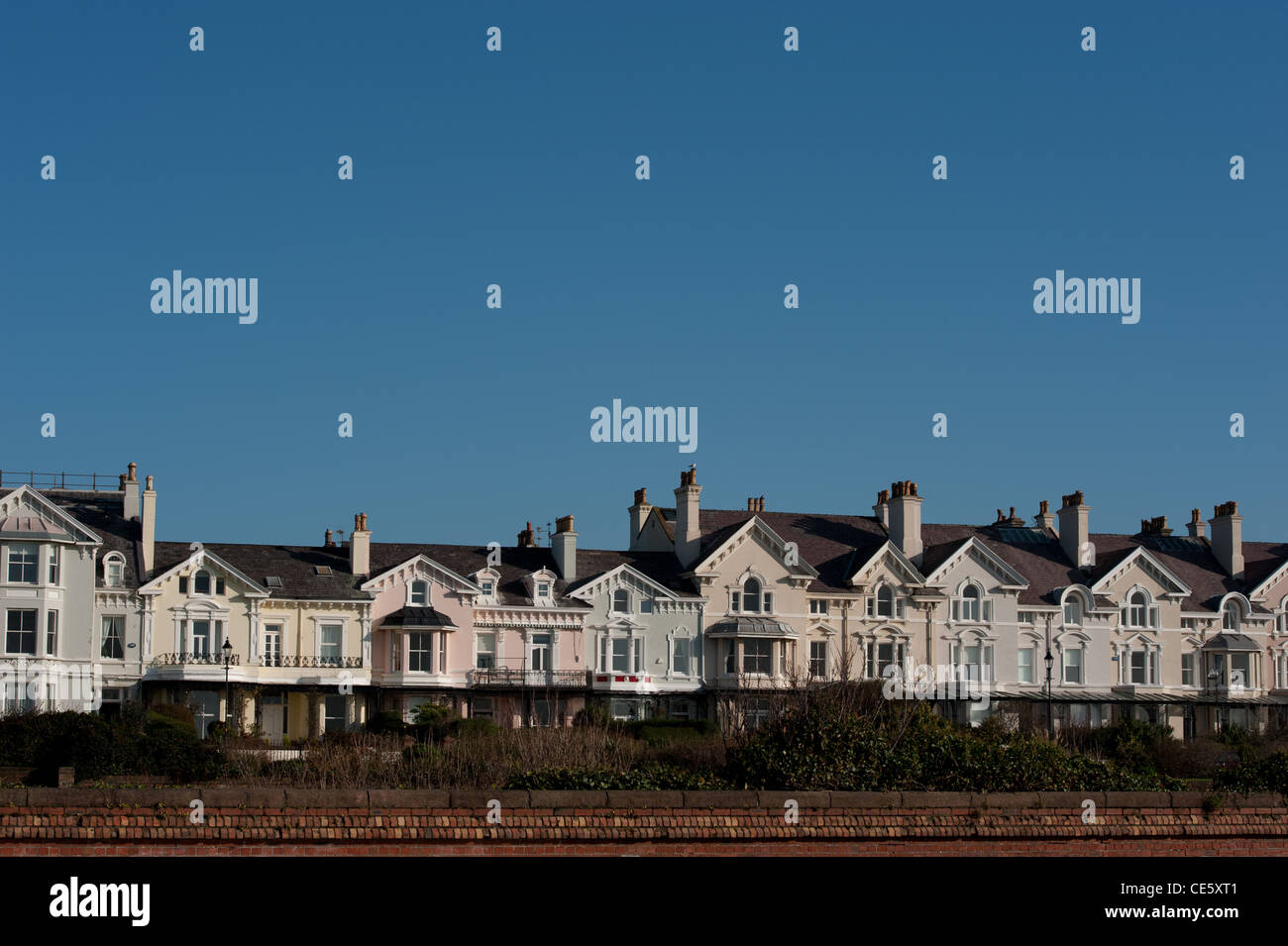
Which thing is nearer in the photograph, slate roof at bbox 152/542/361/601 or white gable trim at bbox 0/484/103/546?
white gable trim at bbox 0/484/103/546

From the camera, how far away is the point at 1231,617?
7631cm

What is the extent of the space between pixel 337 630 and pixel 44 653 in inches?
425

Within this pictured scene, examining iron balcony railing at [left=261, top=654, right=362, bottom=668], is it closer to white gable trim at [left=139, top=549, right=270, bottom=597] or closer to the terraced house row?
the terraced house row

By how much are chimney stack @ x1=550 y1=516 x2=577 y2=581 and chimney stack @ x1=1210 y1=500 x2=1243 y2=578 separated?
103ft

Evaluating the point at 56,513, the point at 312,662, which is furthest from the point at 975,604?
the point at 56,513

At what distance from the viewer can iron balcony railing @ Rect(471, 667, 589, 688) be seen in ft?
216

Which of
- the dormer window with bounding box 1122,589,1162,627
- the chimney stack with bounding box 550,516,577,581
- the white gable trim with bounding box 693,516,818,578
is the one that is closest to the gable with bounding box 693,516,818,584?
the white gable trim with bounding box 693,516,818,578

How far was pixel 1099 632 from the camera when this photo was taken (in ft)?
243

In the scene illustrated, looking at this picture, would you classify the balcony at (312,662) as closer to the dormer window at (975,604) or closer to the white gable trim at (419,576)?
the white gable trim at (419,576)

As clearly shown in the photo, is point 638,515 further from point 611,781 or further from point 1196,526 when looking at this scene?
point 611,781
